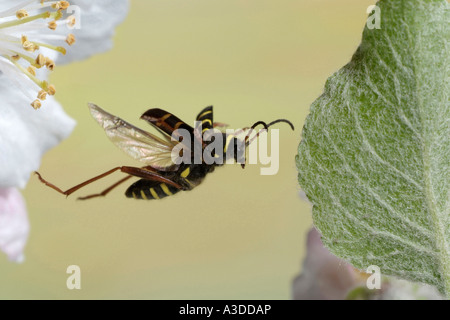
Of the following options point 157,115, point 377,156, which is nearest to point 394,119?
point 377,156

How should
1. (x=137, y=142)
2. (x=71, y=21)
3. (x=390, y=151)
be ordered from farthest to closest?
(x=71, y=21)
(x=137, y=142)
(x=390, y=151)

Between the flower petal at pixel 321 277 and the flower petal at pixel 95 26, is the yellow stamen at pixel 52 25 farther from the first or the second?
the flower petal at pixel 321 277

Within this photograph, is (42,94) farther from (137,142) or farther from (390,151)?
(390,151)

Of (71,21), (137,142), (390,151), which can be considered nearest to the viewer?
(390,151)

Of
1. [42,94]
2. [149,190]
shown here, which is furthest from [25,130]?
[149,190]

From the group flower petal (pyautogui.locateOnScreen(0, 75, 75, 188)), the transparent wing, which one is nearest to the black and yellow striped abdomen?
the transparent wing

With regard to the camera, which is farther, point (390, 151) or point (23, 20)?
point (23, 20)
